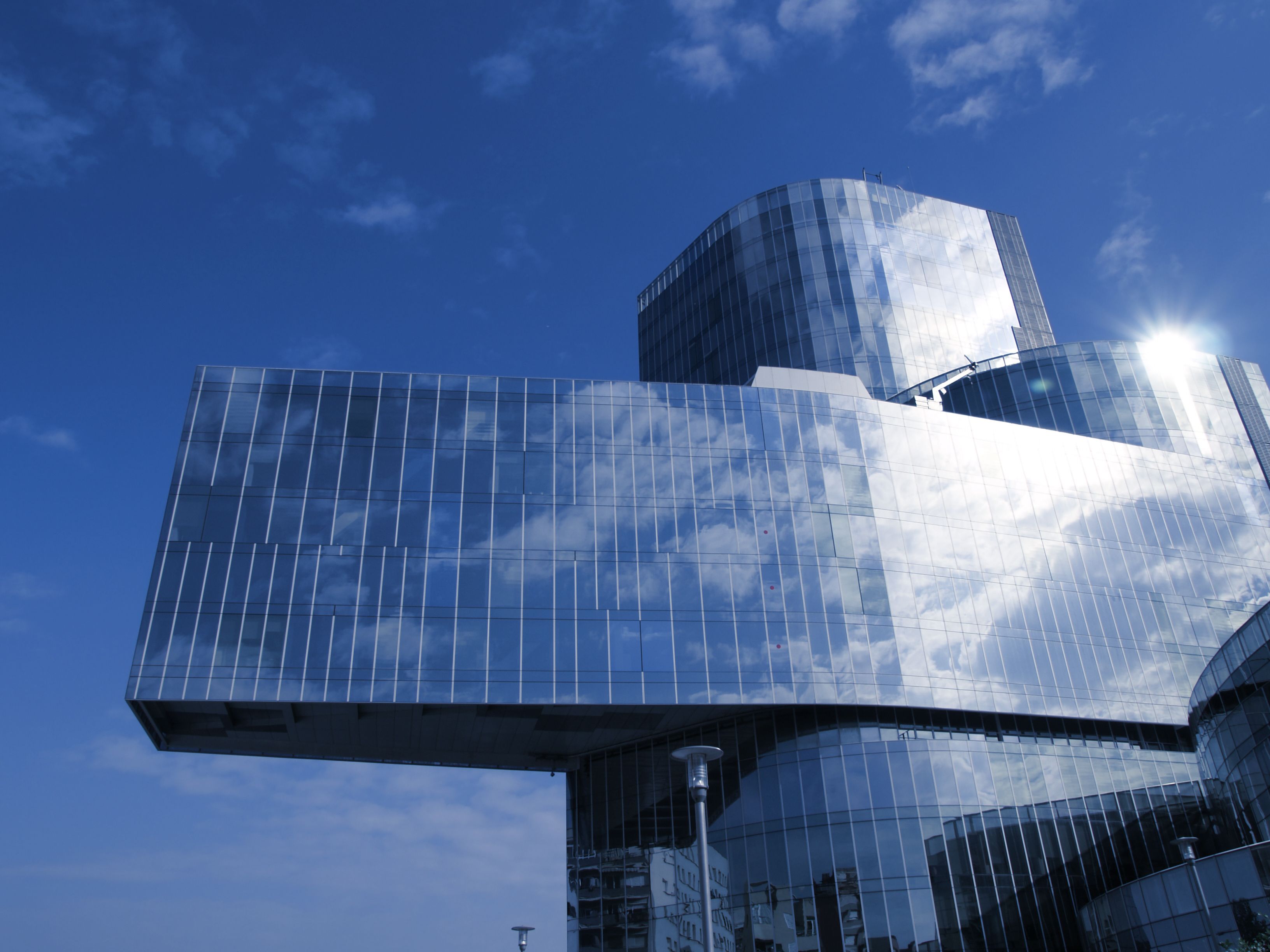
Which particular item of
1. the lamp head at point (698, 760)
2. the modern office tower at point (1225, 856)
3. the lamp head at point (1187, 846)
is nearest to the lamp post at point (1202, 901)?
the modern office tower at point (1225, 856)

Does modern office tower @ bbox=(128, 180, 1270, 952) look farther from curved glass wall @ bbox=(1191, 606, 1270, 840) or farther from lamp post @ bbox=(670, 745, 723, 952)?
lamp post @ bbox=(670, 745, 723, 952)

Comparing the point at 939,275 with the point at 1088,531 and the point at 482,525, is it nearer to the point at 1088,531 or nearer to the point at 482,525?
the point at 1088,531

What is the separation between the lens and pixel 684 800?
4997 cm

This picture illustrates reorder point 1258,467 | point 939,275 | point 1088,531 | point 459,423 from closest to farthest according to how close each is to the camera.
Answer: point 459,423
point 1088,531
point 1258,467
point 939,275

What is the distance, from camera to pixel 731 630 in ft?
159

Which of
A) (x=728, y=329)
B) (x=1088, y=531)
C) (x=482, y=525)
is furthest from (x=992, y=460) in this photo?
(x=728, y=329)

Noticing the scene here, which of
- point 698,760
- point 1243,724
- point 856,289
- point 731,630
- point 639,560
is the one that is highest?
point 856,289

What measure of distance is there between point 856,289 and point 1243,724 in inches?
2013

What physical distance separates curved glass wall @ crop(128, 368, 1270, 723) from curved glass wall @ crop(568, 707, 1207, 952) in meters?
2.09

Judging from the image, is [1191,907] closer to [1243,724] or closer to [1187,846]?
[1187,846]

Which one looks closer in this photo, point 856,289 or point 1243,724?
point 1243,724

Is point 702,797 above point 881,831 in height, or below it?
below

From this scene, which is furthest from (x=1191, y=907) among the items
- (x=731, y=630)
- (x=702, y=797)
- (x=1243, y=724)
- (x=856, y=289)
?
(x=856, y=289)

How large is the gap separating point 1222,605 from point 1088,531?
9735mm
